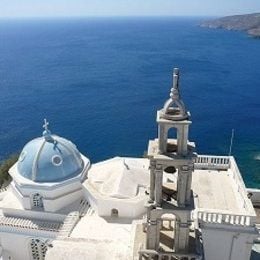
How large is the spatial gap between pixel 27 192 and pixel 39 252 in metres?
4.45

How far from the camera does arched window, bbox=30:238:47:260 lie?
27.1m

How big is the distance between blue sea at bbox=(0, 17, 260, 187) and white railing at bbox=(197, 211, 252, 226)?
33278mm

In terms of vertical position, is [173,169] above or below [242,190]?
above

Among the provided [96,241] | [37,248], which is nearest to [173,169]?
[96,241]

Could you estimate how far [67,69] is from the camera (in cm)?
12838

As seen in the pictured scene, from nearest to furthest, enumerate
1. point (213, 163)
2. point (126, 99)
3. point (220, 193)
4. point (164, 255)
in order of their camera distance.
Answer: point (164, 255)
point (220, 193)
point (213, 163)
point (126, 99)

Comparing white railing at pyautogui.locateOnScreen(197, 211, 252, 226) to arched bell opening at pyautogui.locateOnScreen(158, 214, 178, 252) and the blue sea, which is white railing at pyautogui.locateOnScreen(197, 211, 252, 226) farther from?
the blue sea

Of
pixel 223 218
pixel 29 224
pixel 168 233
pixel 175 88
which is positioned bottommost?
pixel 29 224

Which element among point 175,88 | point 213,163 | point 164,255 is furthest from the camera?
point 213,163

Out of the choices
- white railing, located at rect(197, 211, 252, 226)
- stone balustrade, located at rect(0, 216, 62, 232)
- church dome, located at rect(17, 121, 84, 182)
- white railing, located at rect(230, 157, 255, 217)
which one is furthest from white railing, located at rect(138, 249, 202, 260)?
church dome, located at rect(17, 121, 84, 182)

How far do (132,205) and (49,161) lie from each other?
23.0 ft

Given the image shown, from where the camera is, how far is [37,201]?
91.9 feet

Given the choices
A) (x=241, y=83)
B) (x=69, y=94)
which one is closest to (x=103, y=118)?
(x=69, y=94)

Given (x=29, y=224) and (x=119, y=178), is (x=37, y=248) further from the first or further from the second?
(x=119, y=178)
